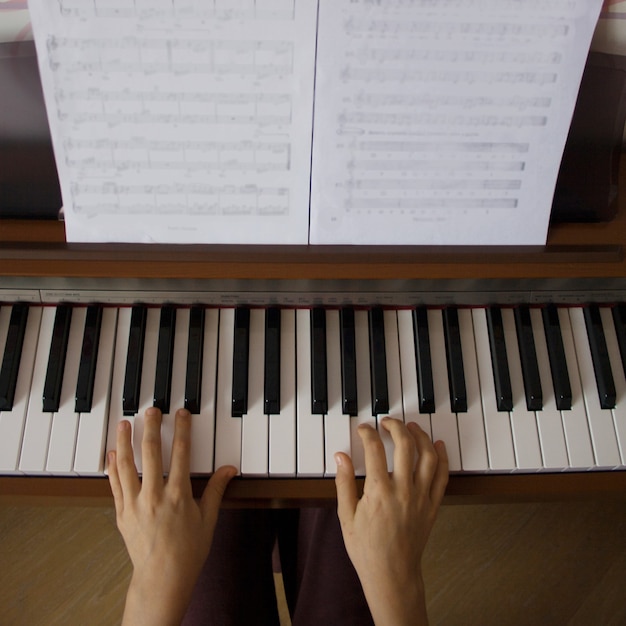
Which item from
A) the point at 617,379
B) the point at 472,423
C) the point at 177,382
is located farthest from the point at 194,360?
the point at 617,379

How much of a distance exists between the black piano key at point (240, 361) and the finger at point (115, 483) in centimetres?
19

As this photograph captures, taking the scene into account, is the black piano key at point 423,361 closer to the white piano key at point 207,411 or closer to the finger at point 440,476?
the finger at point 440,476

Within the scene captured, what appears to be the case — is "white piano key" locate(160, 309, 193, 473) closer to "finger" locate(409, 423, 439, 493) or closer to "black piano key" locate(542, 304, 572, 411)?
"finger" locate(409, 423, 439, 493)

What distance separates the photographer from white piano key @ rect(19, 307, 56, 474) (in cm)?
91

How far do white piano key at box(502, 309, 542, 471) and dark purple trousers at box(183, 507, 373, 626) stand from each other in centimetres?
40

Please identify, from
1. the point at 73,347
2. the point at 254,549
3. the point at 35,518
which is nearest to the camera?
the point at 73,347

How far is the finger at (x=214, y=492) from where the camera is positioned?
90cm

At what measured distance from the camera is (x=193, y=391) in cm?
94

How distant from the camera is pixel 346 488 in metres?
0.91

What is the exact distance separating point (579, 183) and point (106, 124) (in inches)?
28.0

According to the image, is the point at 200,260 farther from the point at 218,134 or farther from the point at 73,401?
the point at 73,401

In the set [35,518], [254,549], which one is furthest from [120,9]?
[35,518]

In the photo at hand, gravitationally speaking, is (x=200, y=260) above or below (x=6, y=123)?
below

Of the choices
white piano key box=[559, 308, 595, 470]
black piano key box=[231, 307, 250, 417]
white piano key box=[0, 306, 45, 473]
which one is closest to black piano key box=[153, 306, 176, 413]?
black piano key box=[231, 307, 250, 417]
